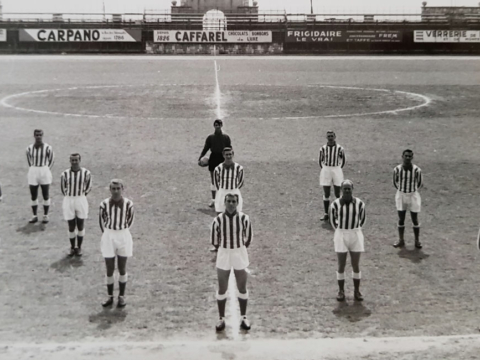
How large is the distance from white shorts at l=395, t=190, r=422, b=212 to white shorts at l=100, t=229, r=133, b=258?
665cm

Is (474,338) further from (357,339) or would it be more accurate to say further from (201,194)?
(201,194)

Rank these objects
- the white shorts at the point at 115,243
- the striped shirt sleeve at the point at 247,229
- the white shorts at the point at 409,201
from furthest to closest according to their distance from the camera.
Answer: the white shorts at the point at 409,201 < the white shorts at the point at 115,243 < the striped shirt sleeve at the point at 247,229

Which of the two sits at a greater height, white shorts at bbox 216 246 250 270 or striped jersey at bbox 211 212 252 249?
Result: striped jersey at bbox 211 212 252 249

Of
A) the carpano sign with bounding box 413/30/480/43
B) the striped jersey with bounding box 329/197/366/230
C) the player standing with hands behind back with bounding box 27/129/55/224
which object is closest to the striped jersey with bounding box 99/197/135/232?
the striped jersey with bounding box 329/197/366/230

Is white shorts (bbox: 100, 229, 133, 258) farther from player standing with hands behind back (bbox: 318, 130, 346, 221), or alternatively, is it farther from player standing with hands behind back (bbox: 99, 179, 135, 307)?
player standing with hands behind back (bbox: 318, 130, 346, 221)

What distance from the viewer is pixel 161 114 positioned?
3009 cm

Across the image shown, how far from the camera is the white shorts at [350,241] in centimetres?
1118

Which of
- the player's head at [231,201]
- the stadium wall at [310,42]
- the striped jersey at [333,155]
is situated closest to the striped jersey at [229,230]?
the player's head at [231,201]

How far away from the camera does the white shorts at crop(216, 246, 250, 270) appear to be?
33.2 feet

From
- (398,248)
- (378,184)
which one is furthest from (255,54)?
(398,248)

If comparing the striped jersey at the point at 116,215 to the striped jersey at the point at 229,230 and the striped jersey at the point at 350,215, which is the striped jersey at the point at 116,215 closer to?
the striped jersey at the point at 229,230

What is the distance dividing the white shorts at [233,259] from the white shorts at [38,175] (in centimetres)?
746

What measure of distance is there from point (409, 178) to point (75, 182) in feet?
25.2

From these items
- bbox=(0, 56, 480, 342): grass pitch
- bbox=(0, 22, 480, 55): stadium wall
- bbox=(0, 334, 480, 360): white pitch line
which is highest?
bbox=(0, 22, 480, 55): stadium wall
